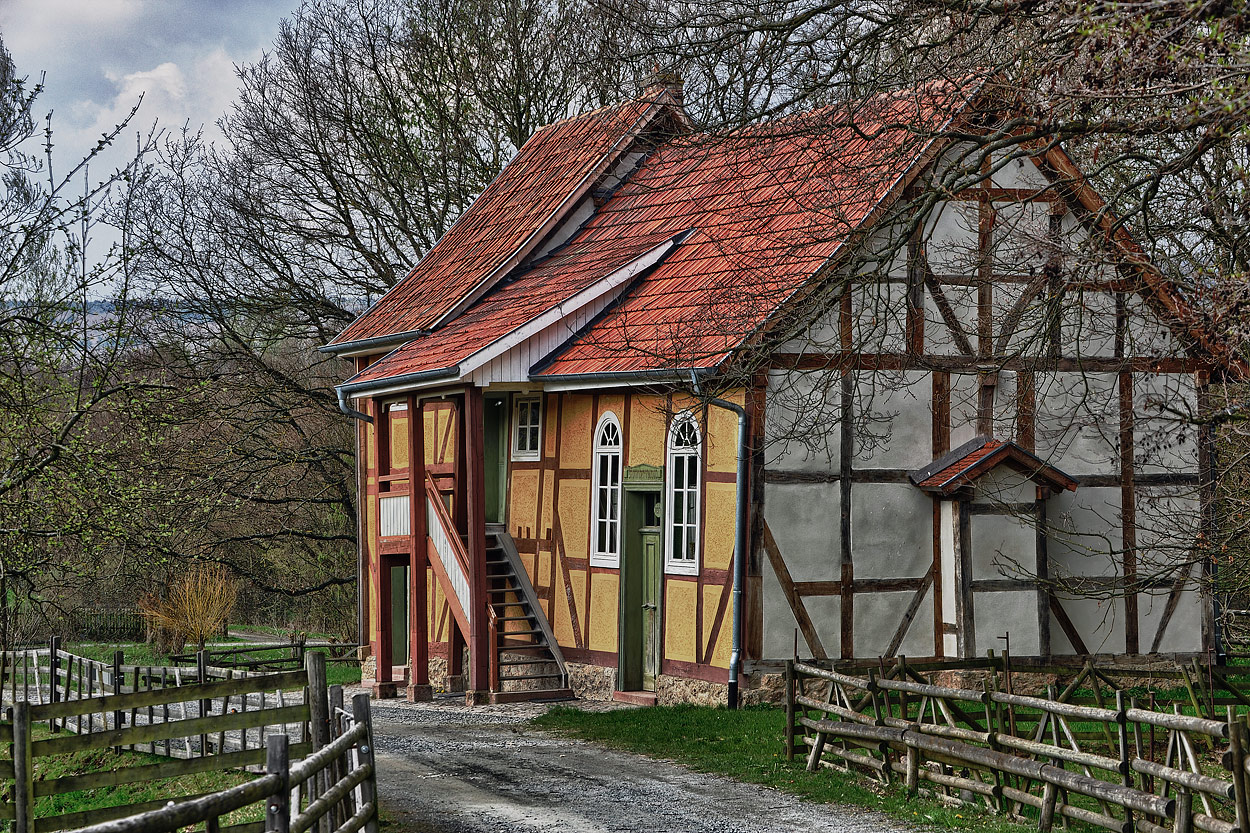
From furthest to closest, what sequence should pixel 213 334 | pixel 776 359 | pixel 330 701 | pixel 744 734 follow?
pixel 213 334, pixel 776 359, pixel 744 734, pixel 330 701

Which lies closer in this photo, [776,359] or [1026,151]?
[1026,151]

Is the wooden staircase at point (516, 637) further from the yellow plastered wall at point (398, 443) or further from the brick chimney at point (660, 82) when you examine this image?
the brick chimney at point (660, 82)

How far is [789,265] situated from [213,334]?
15.6m

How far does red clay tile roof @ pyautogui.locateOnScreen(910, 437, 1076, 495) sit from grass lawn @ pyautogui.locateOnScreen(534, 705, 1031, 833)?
124 inches

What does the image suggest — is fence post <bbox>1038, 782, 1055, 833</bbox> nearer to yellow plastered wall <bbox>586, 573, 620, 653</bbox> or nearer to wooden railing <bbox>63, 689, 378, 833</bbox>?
wooden railing <bbox>63, 689, 378, 833</bbox>

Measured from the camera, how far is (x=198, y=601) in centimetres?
2983

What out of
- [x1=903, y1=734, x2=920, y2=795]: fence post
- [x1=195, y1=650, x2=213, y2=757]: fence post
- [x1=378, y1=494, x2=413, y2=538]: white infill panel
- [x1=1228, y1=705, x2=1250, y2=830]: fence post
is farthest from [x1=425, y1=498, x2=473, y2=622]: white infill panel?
[x1=1228, y1=705, x2=1250, y2=830]: fence post

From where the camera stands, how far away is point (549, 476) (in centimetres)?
1920

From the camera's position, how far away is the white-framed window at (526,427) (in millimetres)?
19562

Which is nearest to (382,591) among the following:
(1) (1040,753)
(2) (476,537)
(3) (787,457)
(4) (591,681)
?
(2) (476,537)

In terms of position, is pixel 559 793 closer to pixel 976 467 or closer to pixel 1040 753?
pixel 1040 753

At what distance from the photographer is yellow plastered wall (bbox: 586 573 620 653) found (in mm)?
17875

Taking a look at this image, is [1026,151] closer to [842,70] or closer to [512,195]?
[842,70]

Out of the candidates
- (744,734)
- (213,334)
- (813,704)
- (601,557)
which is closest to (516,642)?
(601,557)
